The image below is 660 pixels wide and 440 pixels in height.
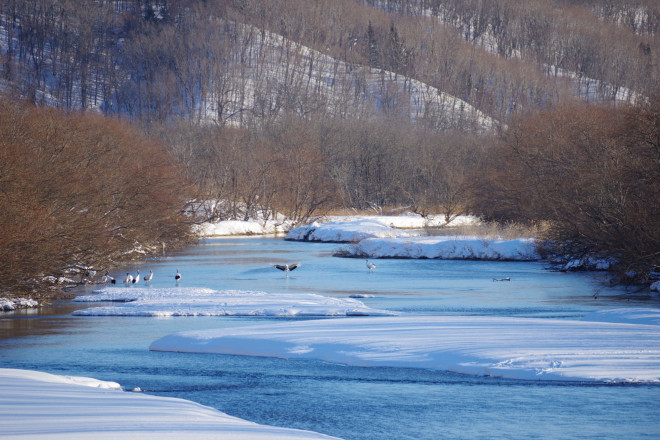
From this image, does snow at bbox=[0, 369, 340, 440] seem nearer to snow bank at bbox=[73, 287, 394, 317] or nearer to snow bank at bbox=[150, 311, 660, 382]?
snow bank at bbox=[150, 311, 660, 382]

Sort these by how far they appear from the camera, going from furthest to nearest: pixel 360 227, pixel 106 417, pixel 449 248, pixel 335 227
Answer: pixel 335 227
pixel 360 227
pixel 449 248
pixel 106 417

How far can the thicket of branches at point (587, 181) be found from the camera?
27250mm

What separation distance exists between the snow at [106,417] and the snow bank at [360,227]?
42061 mm

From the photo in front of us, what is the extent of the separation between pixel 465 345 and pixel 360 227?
40.8 meters

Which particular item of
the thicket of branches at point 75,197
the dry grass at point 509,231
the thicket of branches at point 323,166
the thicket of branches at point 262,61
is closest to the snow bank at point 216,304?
the thicket of branches at point 75,197

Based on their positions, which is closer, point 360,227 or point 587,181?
point 587,181

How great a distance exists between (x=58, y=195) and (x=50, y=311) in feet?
16.2

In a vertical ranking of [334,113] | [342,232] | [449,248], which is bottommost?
[449,248]

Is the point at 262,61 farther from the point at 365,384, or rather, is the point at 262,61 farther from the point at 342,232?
the point at 365,384

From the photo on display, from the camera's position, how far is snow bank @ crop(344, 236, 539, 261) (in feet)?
144

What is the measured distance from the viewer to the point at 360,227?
5772cm

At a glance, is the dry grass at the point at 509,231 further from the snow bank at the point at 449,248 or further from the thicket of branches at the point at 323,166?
the thicket of branches at the point at 323,166

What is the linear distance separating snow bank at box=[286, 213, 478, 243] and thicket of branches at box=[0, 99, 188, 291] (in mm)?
10092

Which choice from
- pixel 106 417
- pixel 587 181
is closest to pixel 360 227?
pixel 587 181
